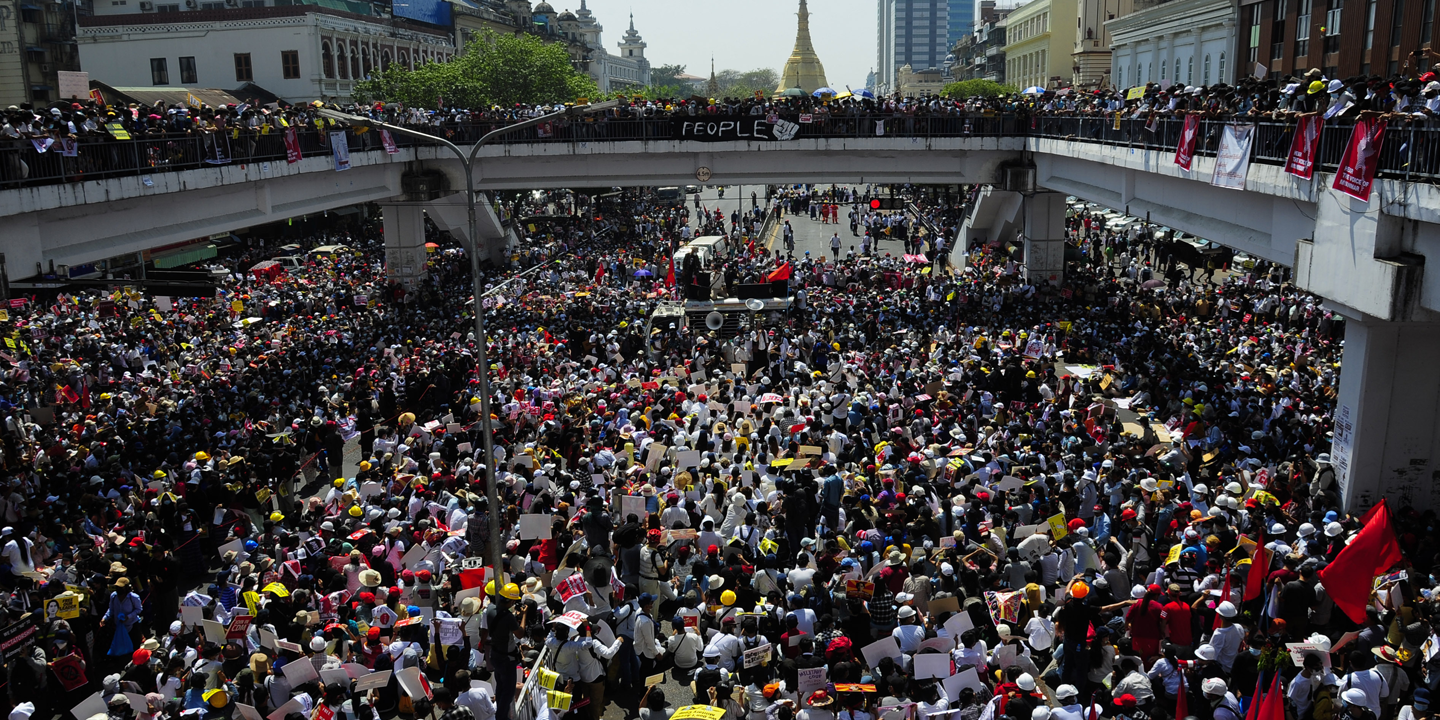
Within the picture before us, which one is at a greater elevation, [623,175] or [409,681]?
[623,175]

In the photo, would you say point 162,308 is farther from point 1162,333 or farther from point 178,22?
point 178,22

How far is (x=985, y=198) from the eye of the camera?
1460 inches

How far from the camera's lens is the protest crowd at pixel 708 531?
9.74 metres

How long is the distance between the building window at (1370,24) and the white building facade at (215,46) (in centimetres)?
5045

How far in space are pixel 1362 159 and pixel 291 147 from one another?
2292cm

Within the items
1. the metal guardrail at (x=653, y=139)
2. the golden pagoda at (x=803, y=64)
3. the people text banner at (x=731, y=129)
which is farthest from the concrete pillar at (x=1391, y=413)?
the golden pagoda at (x=803, y=64)

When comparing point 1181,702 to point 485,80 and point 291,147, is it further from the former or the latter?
point 485,80

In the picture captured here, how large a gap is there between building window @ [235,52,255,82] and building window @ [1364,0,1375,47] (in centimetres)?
5477

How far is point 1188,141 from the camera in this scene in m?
19.8

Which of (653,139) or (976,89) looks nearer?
(653,139)

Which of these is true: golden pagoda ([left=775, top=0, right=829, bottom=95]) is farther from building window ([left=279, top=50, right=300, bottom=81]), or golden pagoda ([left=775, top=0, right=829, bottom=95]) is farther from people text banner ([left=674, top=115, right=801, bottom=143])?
people text banner ([left=674, top=115, right=801, bottom=143])

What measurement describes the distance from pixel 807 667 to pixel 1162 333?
19215 mm

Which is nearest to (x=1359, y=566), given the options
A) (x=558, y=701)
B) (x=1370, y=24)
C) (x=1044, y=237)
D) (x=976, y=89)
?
(x=558, y=701)

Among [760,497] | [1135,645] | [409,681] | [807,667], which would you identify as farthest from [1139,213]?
[409,681]
